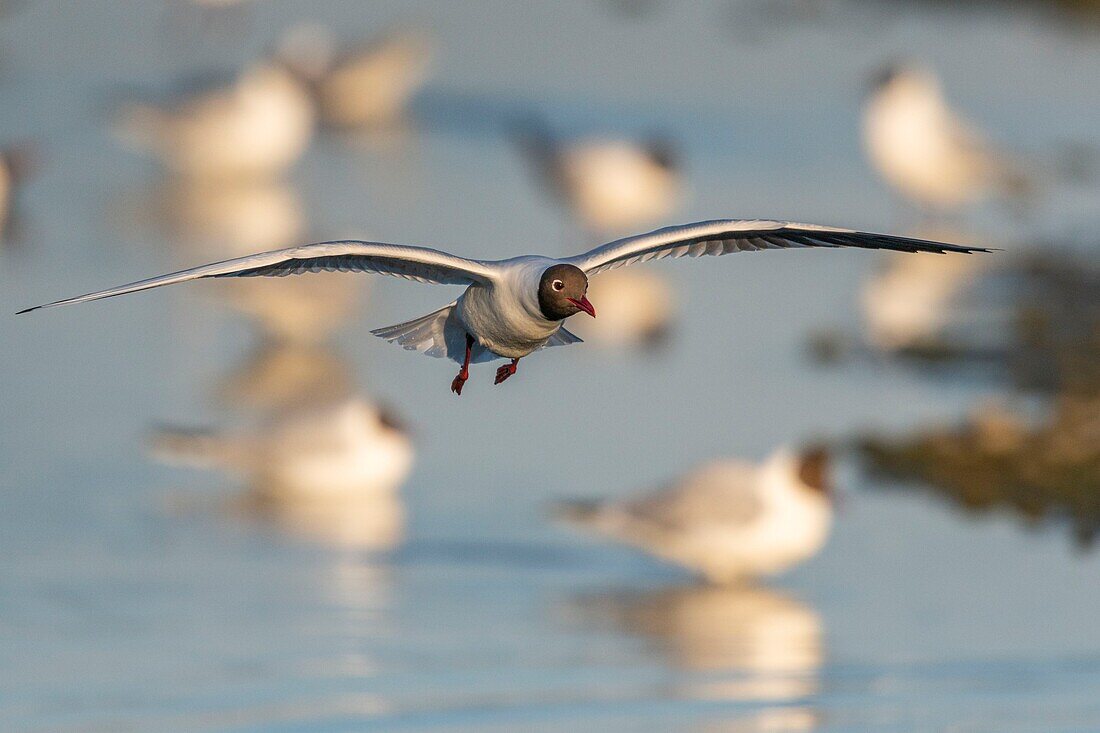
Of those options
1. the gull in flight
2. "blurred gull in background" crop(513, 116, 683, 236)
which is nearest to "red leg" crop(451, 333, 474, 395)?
the gull in flight

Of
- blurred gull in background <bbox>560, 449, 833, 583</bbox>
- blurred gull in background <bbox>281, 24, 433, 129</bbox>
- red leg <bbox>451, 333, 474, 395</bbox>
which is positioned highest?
blurred gull in background <bbox>281, 24, 433, 129</bbox>

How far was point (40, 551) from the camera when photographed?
9.00 metres

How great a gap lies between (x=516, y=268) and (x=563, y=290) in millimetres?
343

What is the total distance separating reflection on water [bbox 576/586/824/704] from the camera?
8000 millimetres

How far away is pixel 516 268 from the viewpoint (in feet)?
23.5

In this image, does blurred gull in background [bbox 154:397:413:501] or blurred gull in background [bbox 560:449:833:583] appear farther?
blurred gull in background [bbox 154:397:413:501]

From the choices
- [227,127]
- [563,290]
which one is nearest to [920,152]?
[227,127]

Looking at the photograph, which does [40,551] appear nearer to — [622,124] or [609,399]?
[609,399]

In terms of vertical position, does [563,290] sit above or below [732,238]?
below

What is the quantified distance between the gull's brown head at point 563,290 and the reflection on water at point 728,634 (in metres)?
1.60

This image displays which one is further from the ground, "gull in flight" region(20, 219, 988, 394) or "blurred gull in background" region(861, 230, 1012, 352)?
"blurred gull in background" region(861, 230, 1012, 352)

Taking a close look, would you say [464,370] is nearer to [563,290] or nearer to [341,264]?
[341,264]

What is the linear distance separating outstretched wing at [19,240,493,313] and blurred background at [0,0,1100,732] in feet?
4.45

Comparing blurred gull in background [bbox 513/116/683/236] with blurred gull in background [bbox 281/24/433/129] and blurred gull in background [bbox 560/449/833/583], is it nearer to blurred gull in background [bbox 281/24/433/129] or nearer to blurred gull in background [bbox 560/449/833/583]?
blurred gull in background [bbox 281/24/433/129]
